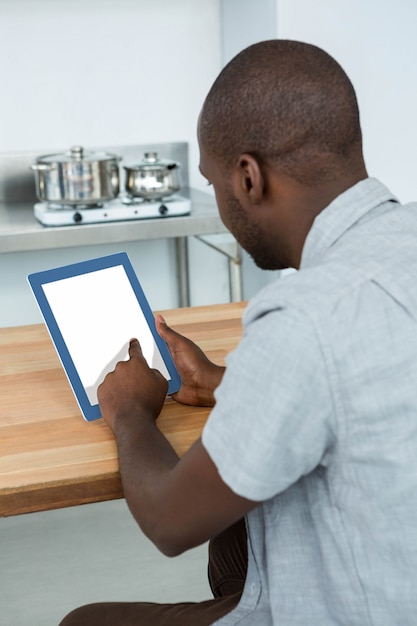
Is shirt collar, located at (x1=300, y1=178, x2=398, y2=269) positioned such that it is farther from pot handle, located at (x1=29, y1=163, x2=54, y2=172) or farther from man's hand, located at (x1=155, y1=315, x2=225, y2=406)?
pot handle, located at (x1=29, y1=163, x2=54, y2=172)

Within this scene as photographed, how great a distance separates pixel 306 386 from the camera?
823 millimetres

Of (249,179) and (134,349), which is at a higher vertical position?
(249,179)

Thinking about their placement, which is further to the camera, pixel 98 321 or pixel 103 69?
pixel 103 69

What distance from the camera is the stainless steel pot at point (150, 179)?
2.80 metres

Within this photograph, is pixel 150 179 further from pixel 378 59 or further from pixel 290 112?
pixel 290 112

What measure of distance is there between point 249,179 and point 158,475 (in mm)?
332

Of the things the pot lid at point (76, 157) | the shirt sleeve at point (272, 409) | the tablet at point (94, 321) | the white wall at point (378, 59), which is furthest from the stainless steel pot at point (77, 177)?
the shirt sleeve at point (272, 409)

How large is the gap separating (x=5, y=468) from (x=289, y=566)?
1.19 feet

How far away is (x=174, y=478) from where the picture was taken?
936 millimetres

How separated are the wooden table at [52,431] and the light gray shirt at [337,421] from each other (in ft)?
0.86

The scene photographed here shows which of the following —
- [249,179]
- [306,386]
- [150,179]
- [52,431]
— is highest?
[249,179]

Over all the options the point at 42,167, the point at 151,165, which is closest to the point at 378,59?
the point at 151,165

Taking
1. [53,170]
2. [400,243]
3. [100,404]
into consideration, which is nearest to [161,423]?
[100,404]

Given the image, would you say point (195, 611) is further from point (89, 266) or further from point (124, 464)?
point (89, 266)
